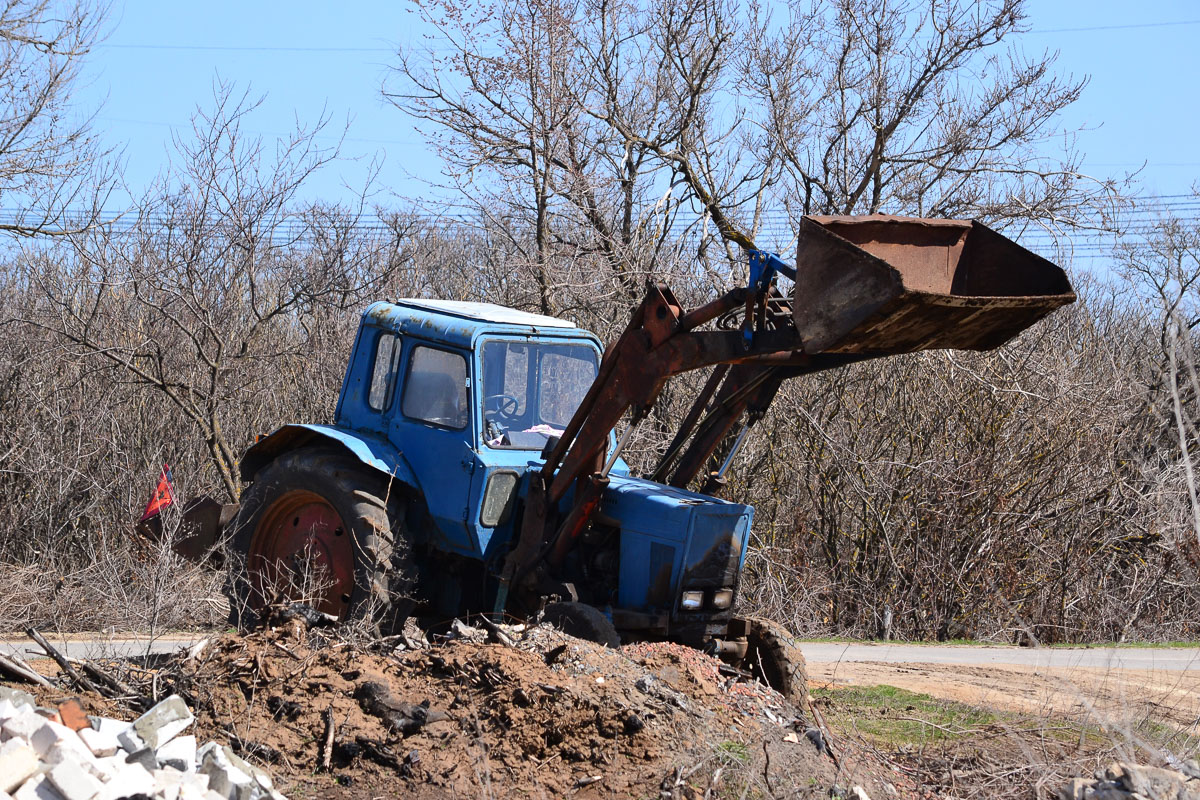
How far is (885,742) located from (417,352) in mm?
3680

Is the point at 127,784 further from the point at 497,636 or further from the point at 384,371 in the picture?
the point at 384,371

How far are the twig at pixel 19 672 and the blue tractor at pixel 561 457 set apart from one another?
5.03ft

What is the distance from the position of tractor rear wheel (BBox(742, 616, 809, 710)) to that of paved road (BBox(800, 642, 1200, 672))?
2.56 m

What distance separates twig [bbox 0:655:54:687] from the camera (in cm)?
561

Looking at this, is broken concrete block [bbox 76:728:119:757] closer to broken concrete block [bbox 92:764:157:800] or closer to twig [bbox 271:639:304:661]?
broken concrete block [bbox 92:764:157:800]

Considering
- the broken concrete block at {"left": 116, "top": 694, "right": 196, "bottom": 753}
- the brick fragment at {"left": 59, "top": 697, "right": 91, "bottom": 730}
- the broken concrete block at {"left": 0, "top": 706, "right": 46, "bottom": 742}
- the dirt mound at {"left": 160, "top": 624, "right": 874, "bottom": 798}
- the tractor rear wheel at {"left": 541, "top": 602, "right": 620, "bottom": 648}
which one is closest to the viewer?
the broken concrete block at {"left": 0, "top": 706, "right": 46, "bottom": 742}

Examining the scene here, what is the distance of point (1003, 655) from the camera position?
33.4ft

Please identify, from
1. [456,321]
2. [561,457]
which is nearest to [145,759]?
[561,457]

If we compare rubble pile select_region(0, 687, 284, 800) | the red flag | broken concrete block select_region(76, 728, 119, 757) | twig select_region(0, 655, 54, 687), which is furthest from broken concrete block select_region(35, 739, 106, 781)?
the red flag

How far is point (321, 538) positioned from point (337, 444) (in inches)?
24.0

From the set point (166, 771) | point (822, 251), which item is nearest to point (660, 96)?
point (822, 251)

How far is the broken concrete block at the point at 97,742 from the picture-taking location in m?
4.44

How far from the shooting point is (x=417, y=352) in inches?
299

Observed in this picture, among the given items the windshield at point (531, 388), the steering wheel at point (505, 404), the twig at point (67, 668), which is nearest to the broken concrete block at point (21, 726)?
the twig at point (67, 668)
